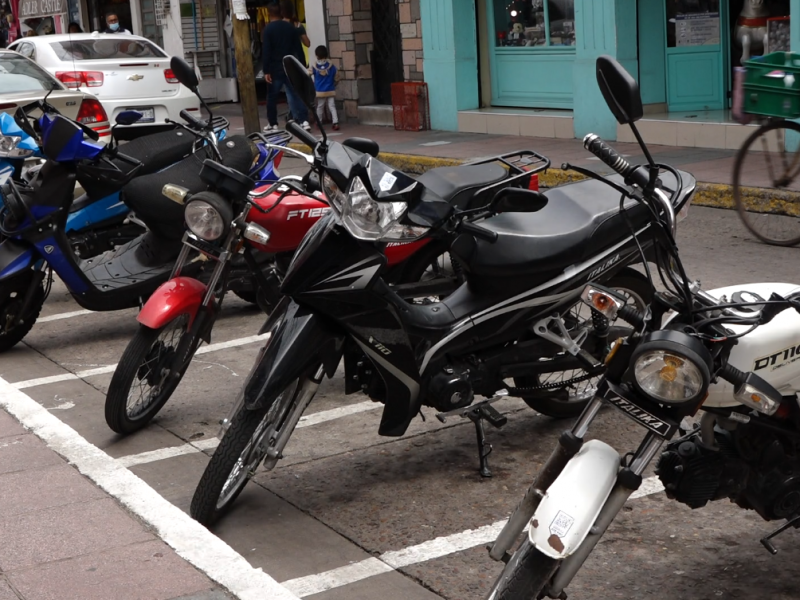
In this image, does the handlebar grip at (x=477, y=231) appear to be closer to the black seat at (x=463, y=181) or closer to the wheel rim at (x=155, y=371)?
the black seat at (x=463, y=181)

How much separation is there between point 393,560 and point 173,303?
6.06ft

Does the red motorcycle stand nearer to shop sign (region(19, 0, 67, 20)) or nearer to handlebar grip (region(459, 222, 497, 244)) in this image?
handlebar grip (region(459, 222, 497, 244))

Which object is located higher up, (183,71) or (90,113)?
(183,71)

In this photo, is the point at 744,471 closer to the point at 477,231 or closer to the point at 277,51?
the point at 477,231

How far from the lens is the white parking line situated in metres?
3.92

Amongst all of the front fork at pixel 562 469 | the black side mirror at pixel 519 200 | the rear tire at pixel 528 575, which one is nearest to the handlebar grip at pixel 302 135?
the black side mirror at pixel 519 200

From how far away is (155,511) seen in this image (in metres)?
4.38

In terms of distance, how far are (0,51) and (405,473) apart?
31.0 feet

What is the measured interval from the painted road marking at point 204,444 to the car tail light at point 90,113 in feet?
22.0

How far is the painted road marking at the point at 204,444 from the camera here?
17.0 feet

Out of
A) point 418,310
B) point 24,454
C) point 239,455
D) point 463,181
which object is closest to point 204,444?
point 24,454

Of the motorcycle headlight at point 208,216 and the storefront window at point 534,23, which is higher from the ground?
the storefront window at point 534,23

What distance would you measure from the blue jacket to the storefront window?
2956 millimetres

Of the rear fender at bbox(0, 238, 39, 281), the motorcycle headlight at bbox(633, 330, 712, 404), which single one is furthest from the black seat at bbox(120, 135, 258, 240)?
the motorcycle headlight at bbox(633, 330, 712, 404)
